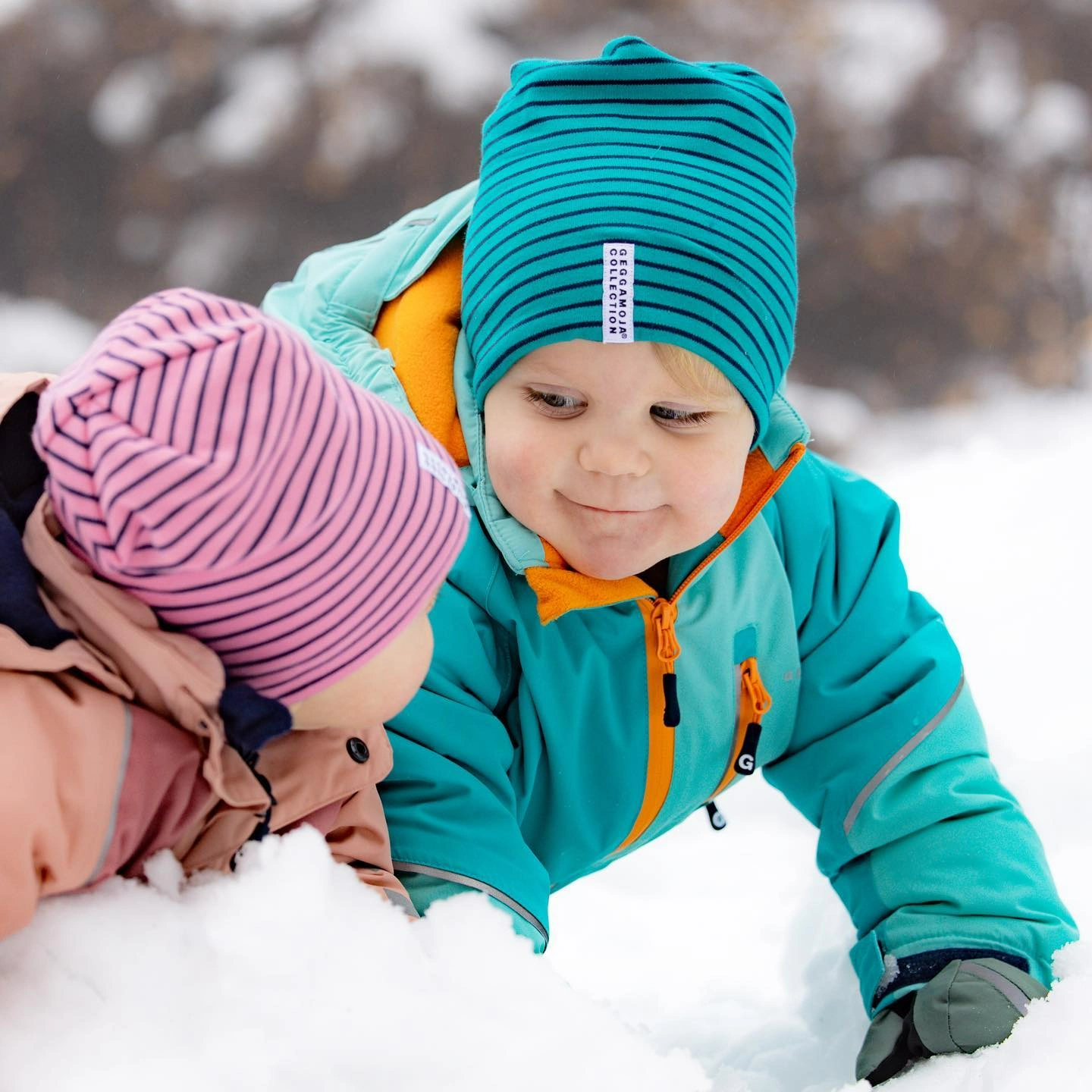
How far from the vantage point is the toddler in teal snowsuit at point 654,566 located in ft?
3.24

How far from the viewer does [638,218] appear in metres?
0.97

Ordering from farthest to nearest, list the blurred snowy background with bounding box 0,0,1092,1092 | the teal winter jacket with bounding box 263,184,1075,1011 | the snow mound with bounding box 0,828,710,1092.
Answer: the blurred snowy background with bounding box 0,0,1092,1092, the teal winter jacket with bounding box 263,184,1075,1011, the snow mound with bounding box 0,828,710,1092

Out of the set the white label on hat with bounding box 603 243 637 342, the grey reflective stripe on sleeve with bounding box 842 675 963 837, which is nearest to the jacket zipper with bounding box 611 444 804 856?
the grey reflective stripe on sleeve with bounding box 842 675 963 837

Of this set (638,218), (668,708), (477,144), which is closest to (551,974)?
(668,708)

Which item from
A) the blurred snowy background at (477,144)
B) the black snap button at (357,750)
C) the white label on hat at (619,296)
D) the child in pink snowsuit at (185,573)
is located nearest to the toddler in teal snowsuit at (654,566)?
the white label on hat at (619,296)

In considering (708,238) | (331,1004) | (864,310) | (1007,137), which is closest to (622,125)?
(708,238)

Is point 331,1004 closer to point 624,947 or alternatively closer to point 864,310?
point 624,947

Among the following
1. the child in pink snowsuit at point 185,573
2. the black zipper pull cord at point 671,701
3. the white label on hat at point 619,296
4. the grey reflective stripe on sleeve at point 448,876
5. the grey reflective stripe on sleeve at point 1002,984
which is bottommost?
the grey reflective stripe on sleeve at point 1002,984

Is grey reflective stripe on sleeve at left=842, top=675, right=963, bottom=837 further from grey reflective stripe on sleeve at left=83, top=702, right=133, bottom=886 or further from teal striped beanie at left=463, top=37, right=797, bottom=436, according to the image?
grey reflective stripe on sleeve at left=83, top=702, right=133, bottom=886

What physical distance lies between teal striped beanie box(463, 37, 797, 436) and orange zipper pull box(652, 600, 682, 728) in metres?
0.17

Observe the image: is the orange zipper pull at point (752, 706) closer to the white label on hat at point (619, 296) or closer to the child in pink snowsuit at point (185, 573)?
the white label on hat at point (619, 296)

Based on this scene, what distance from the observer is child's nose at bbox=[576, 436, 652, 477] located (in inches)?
38.6

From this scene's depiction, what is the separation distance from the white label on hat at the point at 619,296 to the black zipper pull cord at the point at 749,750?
39 cm

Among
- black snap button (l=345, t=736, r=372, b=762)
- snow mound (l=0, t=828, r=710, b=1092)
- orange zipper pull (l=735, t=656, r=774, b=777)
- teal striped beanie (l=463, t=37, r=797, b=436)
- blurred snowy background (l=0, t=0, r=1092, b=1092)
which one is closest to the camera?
snow mound (l=0, t=828, r=710, b=1092)
